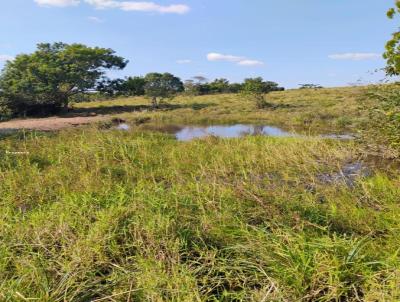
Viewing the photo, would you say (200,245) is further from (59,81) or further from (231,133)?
(59,81)

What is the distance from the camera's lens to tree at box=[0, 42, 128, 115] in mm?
28391

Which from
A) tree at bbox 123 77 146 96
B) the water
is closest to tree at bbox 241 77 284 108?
tree at bbox 123 77 146 96

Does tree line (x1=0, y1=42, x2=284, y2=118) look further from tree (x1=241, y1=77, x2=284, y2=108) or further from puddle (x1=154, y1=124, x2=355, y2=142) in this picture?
puddle (x1=154, y1=124, x2=355, y2=142)

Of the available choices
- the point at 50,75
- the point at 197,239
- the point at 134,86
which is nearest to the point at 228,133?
the point at 197,239

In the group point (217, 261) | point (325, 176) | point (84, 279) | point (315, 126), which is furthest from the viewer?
point (315, 126)

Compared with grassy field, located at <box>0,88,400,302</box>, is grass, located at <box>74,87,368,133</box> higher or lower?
lower

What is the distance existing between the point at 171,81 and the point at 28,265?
35861 millimetres

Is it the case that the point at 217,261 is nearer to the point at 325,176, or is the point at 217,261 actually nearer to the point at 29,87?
the point at 325,176

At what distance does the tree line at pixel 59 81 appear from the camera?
93.2 ft

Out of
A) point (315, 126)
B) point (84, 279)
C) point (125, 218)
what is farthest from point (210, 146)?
point (315, 126)

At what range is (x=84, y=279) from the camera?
3.03m

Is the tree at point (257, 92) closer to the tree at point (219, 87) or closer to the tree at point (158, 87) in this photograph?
the tree at point (158, 87)

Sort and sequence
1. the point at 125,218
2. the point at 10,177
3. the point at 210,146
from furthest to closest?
the point at 210,146 → the point at 10,177 → the point at 125,218

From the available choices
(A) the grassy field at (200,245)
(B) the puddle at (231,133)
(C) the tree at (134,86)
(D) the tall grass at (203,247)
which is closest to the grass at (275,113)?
(B) the puddle at (231,133)
